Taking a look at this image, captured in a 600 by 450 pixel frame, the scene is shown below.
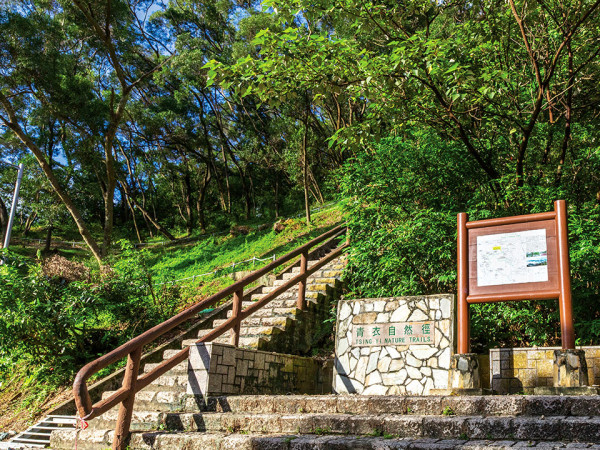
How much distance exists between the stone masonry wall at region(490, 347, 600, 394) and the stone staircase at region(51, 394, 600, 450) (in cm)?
127

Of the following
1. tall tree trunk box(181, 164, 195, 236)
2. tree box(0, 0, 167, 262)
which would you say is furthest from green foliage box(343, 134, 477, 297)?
tall tree trunk box(181, 164, 195, 236)

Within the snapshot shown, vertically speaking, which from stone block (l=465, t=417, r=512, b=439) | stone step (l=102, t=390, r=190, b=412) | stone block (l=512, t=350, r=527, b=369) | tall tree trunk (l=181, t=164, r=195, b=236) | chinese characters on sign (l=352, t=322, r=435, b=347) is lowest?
stone step (l=102, t=390, r=190, b=412)

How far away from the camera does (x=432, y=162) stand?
895 cm

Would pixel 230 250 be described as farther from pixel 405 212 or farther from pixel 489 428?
pixel 489 428

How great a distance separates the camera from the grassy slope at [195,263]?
27.7 feet

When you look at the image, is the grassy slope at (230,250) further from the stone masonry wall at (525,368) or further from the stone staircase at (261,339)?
the stone masonry wall at (525,368)

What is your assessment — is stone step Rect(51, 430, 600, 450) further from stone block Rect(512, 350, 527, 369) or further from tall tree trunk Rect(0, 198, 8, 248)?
tall tree trunk Rect(0, 198, 8, 248)

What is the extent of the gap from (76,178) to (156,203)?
5495 mm

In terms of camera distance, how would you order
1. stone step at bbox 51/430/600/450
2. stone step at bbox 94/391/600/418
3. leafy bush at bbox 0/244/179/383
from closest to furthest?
1. stone step at bbox 51/430/600/450
2. stone step at bbox 94/391/600/418
3. leafy bush at bbox 0/244/179/383

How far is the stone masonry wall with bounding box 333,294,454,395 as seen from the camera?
253 inches

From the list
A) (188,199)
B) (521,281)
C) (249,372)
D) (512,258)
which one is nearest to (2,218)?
(188,199)

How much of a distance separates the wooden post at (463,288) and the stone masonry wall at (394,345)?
0.38m

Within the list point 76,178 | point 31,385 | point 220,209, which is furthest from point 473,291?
point 76,178

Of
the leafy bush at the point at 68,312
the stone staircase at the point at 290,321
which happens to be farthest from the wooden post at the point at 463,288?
the leafy bush at the point at 68,312
